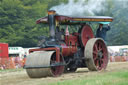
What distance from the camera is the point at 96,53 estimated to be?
37.2 feet

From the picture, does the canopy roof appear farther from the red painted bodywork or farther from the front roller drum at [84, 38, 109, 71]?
the red painted bodywork

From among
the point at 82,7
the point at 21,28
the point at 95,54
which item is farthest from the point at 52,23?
the point at 21,28

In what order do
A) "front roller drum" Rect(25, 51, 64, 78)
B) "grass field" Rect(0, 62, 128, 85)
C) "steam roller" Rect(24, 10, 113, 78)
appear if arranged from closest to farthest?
"grass field" Rect(0, 62, 128, 85) → "front roller drum" Rect(25, 51, 64, 78) → "steam roller" Rect(24, 10, 113, 78)

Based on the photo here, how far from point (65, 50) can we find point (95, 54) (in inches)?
66.8

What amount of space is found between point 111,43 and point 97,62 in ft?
118

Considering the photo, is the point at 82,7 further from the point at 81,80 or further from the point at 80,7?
the point at 81,80

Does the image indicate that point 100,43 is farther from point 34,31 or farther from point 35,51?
point 34,31

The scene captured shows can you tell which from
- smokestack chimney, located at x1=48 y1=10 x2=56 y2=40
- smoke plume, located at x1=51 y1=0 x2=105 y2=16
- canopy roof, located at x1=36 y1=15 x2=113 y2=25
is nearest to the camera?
smokestack chimney, located at x1=48 y1=10 x2=56 y2=40

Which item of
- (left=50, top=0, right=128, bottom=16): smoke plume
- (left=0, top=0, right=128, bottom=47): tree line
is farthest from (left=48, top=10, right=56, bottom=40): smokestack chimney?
(left=0, top=0, right=128, bottom=47): tree line

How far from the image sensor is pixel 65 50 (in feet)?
33.7

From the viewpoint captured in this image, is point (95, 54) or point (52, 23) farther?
point (95, 54)

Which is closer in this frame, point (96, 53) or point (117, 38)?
point (96, 53)

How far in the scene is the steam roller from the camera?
921cm

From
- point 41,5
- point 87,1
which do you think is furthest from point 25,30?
point 87,1
